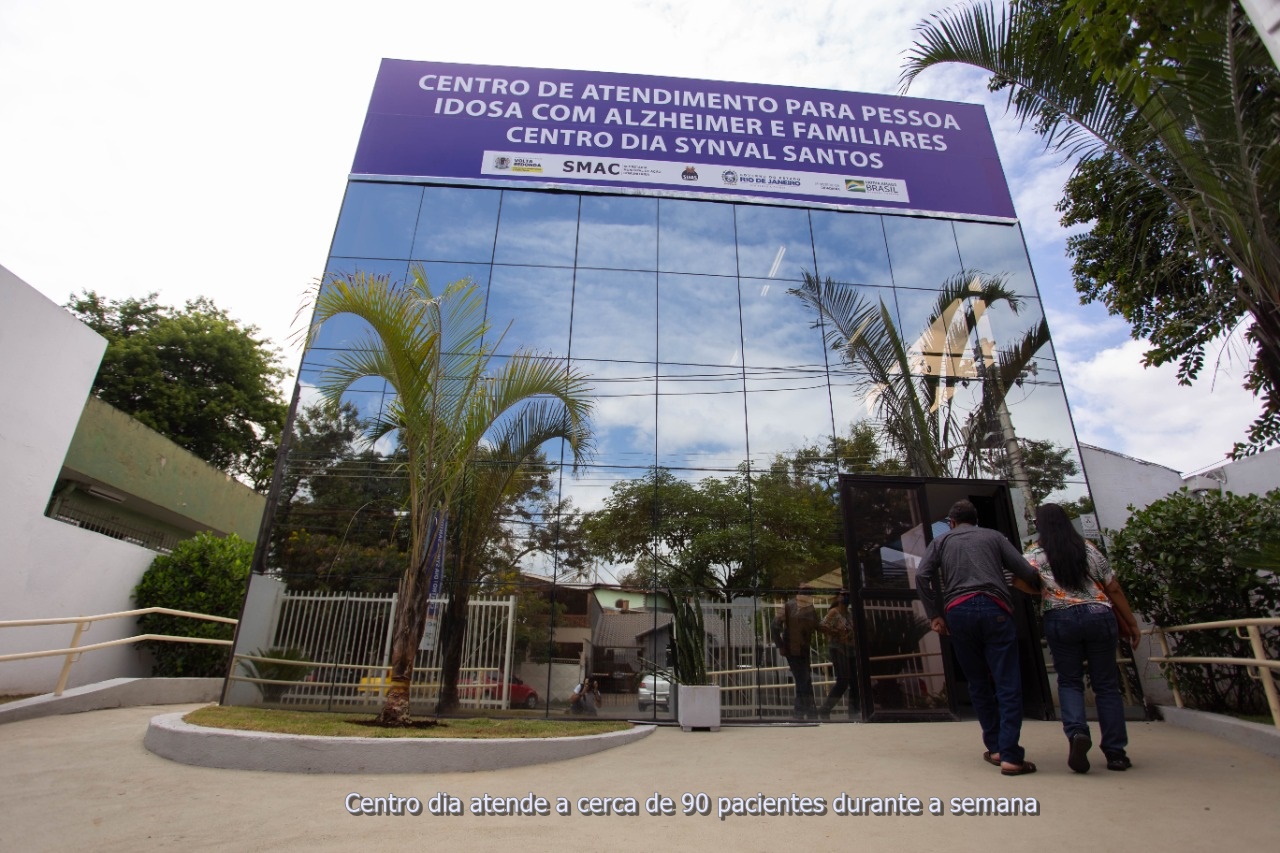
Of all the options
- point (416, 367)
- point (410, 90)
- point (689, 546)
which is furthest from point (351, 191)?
point (689, 546)

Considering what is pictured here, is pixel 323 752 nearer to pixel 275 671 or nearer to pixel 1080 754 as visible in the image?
pixel 275 671

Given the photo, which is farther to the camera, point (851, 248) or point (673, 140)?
point (673, 140)

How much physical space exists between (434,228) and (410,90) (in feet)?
8.65

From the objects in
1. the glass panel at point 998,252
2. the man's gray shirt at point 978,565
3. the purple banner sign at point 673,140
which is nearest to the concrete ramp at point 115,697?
the purple banner sign at point 673,140

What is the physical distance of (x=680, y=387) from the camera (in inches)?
343

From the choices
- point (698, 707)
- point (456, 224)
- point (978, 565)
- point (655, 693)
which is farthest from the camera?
point (456, 224)

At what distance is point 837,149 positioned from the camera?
10.3m

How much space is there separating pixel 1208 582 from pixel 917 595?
2.48 metres

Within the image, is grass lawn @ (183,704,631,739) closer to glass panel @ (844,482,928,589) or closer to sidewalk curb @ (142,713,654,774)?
sidewalk curb @ (142,713,654,774)

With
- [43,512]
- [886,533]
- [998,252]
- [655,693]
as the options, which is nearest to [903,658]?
[886,533]

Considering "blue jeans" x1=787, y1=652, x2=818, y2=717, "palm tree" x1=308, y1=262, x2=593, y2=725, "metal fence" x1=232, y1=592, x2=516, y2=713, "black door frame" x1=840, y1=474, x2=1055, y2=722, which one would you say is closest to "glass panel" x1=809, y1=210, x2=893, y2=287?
"black door frame" x1=840, y1=474, x2=1055, y2=722

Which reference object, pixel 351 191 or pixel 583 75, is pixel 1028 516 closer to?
pixel 583 75

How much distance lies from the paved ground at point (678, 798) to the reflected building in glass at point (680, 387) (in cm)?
270

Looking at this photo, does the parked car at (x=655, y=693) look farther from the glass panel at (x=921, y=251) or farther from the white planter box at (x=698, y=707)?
the glass panel at (x=921, y=251)
